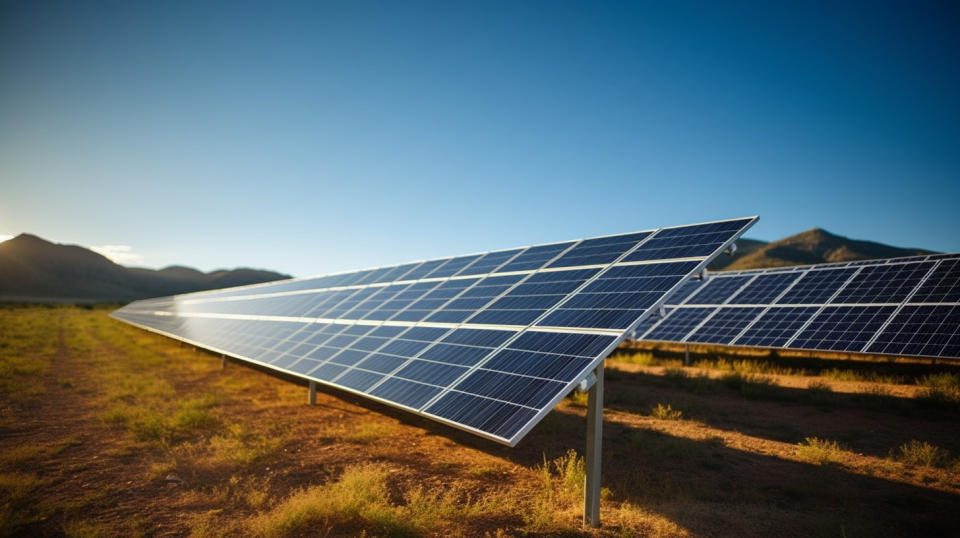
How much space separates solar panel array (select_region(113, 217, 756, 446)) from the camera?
7387 millimetres

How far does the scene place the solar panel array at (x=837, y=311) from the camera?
693 inches

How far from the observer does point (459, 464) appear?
10.3m

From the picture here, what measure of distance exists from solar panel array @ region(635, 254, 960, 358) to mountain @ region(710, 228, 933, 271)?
87699 millimetres

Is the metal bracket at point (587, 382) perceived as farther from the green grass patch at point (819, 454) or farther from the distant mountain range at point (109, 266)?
the distant mountain range at point (109, 266)

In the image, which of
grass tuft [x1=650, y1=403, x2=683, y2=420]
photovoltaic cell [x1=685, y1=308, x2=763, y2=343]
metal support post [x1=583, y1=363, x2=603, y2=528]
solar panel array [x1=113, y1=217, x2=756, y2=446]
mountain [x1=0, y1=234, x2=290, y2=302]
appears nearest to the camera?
metal support post [x1=583, y1=363, x2=603, y2=528]

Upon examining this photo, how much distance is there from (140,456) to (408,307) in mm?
7984

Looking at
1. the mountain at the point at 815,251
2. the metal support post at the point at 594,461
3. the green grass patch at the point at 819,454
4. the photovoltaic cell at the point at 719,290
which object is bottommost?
the green grass patch at the point at 819,454

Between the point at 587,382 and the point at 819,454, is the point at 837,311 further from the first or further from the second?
the point at 587,382

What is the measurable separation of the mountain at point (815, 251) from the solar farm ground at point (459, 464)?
102932 mm

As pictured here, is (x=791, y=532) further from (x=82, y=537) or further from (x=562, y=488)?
(x=82, y=537)

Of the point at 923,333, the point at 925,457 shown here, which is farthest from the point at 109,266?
the point at 925,457

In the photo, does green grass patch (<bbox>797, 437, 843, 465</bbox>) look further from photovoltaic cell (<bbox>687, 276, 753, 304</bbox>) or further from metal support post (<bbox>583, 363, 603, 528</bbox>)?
photovoltaic cell (<bbox>687, 276, 753, 304</bbox>)

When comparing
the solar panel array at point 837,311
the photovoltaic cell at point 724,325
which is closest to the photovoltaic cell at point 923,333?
the solar panel array at point 837,311

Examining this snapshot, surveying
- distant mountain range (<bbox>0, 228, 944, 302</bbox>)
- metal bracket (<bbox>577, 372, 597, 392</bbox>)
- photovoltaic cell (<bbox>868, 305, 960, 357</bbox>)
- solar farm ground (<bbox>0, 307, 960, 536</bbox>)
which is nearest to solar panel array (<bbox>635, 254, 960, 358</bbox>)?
photovoltaic cell (<bbox>868, 305, 960, 357</bbox>)
